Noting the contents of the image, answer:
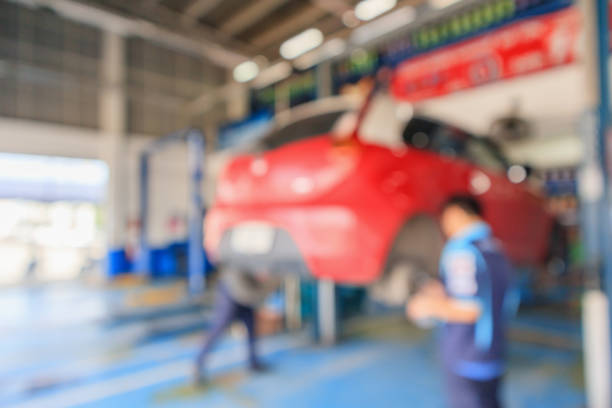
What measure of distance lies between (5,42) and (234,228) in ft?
31.7

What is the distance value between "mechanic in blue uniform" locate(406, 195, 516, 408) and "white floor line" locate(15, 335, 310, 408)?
2200mm

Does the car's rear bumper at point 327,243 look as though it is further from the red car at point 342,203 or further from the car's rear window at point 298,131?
the car's rear window at point 298,131

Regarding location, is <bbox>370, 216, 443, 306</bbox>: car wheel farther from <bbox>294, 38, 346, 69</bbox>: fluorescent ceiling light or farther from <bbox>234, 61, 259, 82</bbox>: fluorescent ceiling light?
<bbox>234, 61, 259, 82</bbox>: fluorescent ceiling light

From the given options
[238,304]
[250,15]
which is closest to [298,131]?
[238,304]

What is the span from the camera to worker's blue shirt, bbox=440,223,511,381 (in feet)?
5.23

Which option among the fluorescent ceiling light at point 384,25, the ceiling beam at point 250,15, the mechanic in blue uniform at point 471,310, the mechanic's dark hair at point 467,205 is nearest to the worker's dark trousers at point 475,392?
the mechanic in blue uniform at point 471,310

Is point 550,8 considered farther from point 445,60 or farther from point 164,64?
point 164,64

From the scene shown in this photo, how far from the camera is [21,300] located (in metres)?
6.42

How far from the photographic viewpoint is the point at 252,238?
194 cm

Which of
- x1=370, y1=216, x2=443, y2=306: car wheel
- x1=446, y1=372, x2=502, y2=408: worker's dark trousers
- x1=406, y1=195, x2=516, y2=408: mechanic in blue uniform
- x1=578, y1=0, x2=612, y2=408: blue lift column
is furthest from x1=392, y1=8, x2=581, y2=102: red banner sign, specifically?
x1=446, y1=372, x2=502, y2=408: worker's dark trousers

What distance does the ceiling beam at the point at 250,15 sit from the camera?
449 cm

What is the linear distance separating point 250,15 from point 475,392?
15.5ft

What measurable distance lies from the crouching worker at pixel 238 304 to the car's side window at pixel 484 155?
1.68 m

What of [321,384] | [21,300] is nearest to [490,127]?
[321,384]
